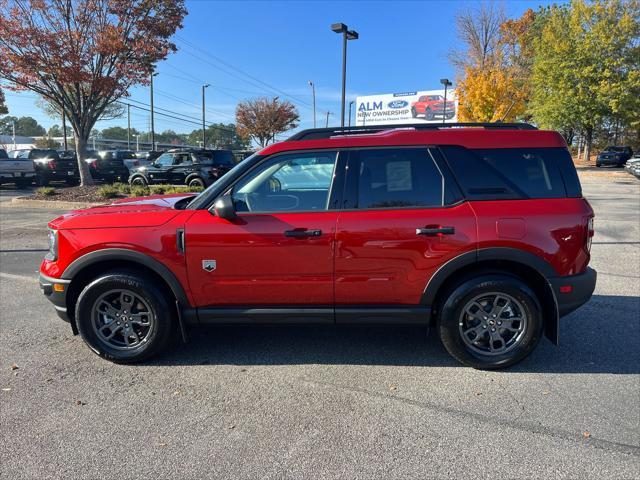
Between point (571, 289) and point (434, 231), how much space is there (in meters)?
1.15

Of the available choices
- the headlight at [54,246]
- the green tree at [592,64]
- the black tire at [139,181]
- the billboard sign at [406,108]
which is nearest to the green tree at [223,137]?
the billboard sign at [406,108]

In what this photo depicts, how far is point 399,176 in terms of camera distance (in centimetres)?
360

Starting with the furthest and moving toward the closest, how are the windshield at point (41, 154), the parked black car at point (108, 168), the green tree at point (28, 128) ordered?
the green tree at point (28, 128), the windshield at point (41, 154), the parked black car at point (108, 168)

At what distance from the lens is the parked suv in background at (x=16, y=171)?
65.8ft

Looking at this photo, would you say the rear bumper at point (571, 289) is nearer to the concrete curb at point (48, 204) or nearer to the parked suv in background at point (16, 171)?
the concrete curb at point (48, 204)

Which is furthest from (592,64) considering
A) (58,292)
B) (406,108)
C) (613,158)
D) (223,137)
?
(223,137)

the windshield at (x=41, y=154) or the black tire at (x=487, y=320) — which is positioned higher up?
the windshield at (x=41, y=154)

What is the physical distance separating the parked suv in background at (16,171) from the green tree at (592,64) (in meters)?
34.5

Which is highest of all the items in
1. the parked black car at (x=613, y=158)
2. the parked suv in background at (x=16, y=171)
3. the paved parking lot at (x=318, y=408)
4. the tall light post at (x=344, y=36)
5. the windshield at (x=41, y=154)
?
the tall light post at (x=344, y=36)

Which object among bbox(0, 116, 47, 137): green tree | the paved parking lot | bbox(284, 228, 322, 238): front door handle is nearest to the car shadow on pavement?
the paved parking lot

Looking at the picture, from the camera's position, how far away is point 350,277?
3.52m

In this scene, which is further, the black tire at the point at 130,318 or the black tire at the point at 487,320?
the black tire at the point at 130,318

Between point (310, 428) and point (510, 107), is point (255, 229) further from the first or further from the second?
point (510, 107)

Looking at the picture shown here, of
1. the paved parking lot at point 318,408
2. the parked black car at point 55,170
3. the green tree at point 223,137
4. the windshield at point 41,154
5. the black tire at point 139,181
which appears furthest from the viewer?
the green tree at point 223,137
